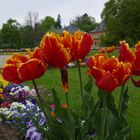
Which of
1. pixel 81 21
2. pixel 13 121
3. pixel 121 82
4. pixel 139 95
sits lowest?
pixel 81 21

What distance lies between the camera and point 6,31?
293 feet

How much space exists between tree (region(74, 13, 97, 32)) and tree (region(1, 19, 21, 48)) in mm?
32608

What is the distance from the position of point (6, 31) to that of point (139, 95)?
80445mm

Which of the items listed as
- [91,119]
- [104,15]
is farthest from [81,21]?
[91,119]

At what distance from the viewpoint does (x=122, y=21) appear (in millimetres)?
66500

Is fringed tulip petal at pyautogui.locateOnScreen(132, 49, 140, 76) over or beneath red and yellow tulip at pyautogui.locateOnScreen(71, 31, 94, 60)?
beneath

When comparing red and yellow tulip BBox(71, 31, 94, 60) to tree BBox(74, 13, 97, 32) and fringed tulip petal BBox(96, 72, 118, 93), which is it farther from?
tree BBox(74, 13, 97, 32)

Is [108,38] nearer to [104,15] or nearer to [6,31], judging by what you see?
[104,15]

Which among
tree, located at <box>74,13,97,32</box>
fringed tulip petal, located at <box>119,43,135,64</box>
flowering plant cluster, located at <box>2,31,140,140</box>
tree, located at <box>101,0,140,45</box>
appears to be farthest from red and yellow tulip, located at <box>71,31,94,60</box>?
tree, located at <box>74,13,97,32</box>

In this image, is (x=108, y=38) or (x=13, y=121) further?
(x=108, y=38)

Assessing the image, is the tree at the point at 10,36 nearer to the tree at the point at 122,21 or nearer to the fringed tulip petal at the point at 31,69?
the tree at the point at 122,21

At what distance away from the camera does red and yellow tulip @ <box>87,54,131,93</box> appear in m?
2.16

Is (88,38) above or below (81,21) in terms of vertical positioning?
Result: above

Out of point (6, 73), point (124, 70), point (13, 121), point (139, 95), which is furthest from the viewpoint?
point (139, 95)
